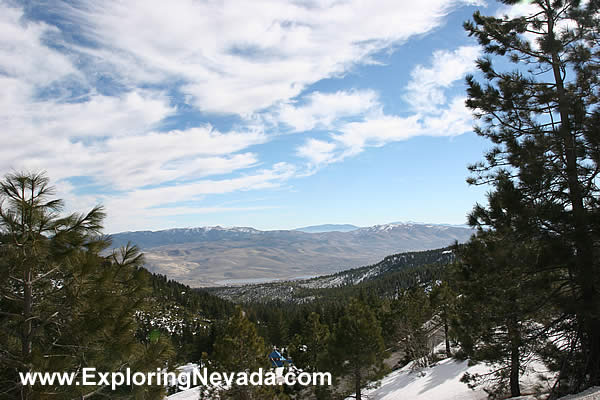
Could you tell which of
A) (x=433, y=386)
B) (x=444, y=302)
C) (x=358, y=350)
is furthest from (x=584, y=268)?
(x=444, y=302)

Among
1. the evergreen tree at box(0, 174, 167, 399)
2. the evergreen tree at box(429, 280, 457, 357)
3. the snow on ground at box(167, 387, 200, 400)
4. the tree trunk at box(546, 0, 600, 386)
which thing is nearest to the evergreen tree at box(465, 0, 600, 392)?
the tree trunk at box(546, 0, 600, 386)

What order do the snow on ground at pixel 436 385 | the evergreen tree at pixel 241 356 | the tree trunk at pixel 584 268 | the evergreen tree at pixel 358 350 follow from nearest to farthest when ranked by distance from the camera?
the tree trunk at pixel 584 268
the evergreen tree at pixel 241 356
the snow on ground at pixel 436 385
the evergreen tree at pixel 358 350

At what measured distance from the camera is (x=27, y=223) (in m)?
5.28

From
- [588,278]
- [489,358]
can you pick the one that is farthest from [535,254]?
[489,358]

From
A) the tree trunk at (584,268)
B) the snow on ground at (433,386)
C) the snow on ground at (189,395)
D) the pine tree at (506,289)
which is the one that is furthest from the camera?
the snow on ground at (189,395)

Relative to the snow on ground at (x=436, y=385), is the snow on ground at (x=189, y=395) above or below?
below

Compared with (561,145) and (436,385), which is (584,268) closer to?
(561,145)

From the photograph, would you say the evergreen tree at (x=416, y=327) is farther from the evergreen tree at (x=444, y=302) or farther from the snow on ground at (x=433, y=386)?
the snow on ground at (x=433, y=386)

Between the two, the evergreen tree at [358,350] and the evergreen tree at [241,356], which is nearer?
the evergreen tree at [241,356]

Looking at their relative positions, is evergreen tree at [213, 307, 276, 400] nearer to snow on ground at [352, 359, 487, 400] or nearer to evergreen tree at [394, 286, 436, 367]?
snow on ground at [352, 359, 487, 400]

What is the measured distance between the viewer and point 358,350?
878 inches

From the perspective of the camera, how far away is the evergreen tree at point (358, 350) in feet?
72.8

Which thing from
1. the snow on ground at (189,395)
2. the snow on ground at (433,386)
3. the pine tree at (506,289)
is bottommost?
the snow on ground at (189,395)

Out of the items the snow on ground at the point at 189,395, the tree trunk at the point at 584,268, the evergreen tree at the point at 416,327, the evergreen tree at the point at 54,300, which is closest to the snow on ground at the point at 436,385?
the evergreen tree at the point at 416,327
